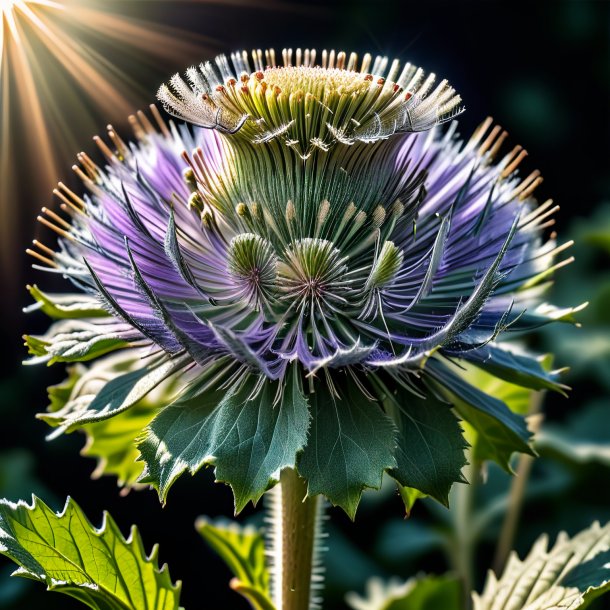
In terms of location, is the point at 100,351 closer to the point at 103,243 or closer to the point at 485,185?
the point at 103,243

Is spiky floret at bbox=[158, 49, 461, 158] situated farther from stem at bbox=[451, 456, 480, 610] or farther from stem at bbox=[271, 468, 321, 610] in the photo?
stem at bbox=[451, 456, 480, 610]

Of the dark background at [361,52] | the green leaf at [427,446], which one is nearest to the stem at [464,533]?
the dark background at [361,52]

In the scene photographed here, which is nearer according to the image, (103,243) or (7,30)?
(103,243)

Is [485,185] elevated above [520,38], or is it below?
below

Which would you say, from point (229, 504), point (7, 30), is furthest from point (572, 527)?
point (7, 30)

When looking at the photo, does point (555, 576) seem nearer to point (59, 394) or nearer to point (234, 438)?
point (234, 438)

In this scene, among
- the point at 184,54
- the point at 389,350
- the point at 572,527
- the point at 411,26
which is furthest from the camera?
the point at 411,26
